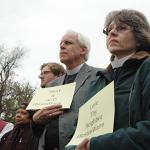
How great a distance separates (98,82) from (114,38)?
0.32 meters

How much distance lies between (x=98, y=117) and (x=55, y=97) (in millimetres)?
1241

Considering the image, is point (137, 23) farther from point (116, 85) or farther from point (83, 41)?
point (83, 41)

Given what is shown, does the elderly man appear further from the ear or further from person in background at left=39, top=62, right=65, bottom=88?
person in background at left=39, top=62, right=65, bottom=88

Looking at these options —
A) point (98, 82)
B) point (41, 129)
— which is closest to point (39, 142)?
point (41, 129)

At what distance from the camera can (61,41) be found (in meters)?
4.35

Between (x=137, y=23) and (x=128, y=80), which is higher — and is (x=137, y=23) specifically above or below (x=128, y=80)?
above

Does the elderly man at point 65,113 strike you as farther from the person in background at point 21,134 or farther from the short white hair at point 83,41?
the person in background at point 21,134

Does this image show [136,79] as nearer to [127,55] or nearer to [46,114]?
[127,55]

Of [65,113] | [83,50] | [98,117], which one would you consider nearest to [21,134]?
Answer: [83,50]

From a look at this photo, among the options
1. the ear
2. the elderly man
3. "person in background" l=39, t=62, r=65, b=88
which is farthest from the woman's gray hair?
"person in background" l=39, t=62, r=65, b=88

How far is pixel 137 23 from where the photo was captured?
2926 mm

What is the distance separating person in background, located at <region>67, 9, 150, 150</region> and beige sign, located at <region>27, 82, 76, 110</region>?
2.16 ft

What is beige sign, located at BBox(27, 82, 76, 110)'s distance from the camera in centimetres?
357

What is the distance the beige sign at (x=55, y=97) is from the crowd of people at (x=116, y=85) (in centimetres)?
6
